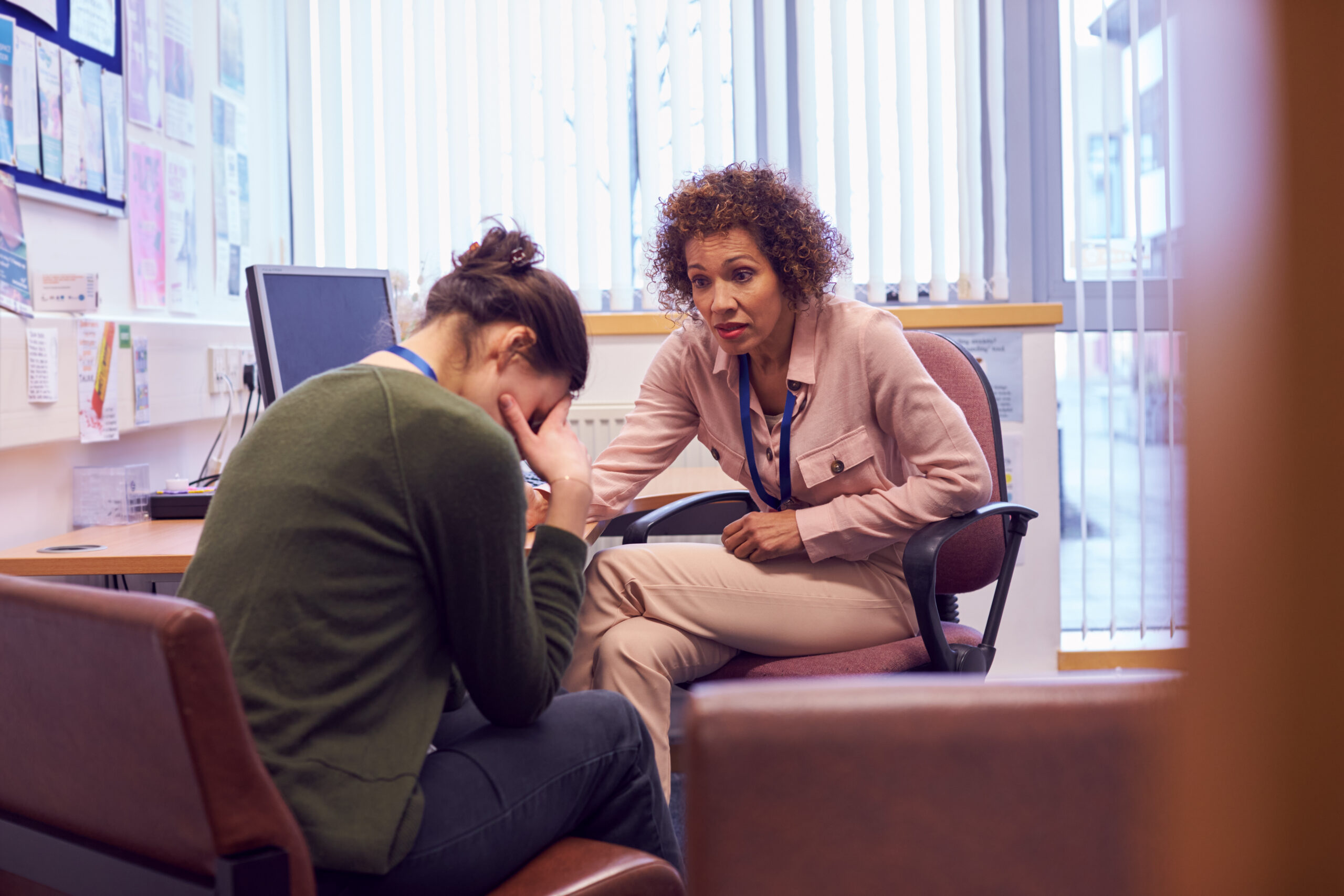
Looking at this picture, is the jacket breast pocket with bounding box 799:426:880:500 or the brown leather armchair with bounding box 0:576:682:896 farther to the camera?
the jacket breast pocket with bounding box 799:426:880:500

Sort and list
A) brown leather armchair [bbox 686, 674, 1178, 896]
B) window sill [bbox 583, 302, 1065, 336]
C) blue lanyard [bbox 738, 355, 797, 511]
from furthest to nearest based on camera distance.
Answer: window sill [bbox 583, 302, 1065, 336]
blue lanyard [bbox 738, 355, 797, 511]
brown leather armchair [bbox 686, 674, 1178, 896]

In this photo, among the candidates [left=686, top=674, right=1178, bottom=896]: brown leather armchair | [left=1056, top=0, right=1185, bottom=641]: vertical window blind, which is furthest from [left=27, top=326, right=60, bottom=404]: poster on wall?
[left=1056, top=0, right=1185, bottom=641]: vertical window blind

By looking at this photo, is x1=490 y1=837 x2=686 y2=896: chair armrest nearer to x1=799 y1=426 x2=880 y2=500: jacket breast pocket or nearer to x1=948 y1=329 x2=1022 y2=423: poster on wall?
x1=799 y1=426 x2=880 y2=500: jacket breast pocket

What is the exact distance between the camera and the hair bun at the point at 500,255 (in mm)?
1171

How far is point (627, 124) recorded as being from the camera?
3.08m

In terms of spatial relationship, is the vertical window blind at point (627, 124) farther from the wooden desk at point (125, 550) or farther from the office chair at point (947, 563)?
the wooden desk at point (125, 550)

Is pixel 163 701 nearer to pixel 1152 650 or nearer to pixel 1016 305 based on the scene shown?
pixel 1152 650

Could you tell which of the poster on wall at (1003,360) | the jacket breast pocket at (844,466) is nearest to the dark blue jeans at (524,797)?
the jacket breast pocket at (844,466)

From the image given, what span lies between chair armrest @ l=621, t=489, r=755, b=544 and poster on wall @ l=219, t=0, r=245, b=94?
176 centimetres

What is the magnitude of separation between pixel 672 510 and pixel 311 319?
0.83 m

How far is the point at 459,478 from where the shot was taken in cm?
94

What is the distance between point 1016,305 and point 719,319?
1454 millimetres

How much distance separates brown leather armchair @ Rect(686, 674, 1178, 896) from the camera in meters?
0.28

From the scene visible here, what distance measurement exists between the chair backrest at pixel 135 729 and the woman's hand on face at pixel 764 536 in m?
0.94
